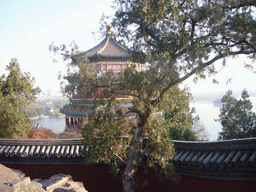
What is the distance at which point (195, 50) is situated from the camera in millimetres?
3408

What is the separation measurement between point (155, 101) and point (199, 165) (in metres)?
1.49

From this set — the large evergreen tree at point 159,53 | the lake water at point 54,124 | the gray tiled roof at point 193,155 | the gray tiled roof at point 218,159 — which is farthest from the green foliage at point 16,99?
the gray tiled roof at point 218,159

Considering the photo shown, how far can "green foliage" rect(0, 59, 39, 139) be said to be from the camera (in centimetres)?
807

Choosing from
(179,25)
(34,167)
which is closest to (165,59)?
(179,25)

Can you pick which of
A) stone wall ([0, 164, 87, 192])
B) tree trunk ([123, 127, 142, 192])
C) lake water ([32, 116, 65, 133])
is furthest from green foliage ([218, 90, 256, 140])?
lake water ([32, 116, 65, 133])

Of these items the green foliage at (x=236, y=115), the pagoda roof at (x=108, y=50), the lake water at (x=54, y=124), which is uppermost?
the pagoda roof at (x=108, y=50)

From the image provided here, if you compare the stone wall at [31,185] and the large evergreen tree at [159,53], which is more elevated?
the large evergreen tree at [159,53]

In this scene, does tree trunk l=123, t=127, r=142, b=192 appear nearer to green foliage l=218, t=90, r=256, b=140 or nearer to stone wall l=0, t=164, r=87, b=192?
stone wall l=0, t=164, r=87, b=192

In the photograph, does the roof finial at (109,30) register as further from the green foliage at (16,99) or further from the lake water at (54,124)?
the lake water at (54,124)

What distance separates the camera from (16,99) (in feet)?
33.6

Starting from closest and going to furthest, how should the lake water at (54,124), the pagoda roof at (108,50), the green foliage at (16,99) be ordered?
the green foliage at (16,99), the pagoda roof at (108,50), the lake water at (54,124)

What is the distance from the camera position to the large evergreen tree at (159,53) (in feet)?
11.4

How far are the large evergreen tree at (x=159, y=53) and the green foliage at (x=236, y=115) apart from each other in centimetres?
884

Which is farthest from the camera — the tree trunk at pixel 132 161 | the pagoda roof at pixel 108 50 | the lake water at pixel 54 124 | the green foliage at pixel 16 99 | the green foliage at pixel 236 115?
the lake water at pixel 54 124
